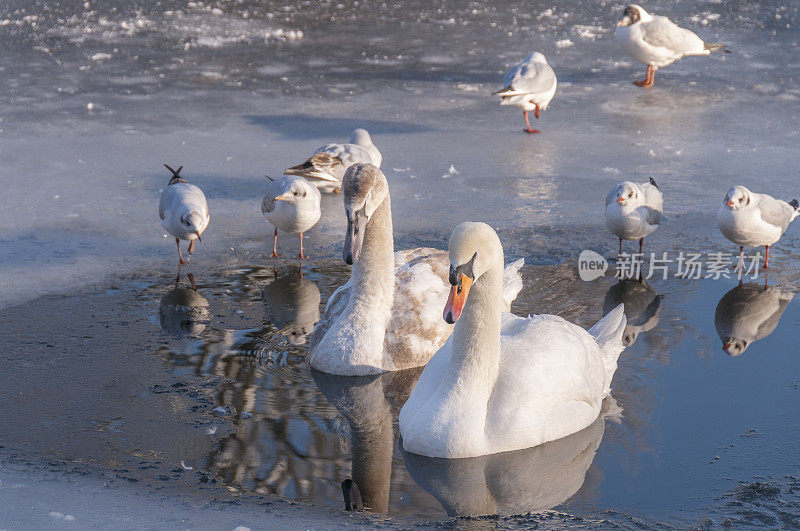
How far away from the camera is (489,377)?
4918 millimetres

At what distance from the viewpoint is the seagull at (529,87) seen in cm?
1119

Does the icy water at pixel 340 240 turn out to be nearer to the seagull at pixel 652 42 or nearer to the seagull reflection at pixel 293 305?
the seagull reflection at pixel 293 305

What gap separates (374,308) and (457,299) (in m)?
1.42

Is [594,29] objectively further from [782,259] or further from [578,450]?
[578,450]

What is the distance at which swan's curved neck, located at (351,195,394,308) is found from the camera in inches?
238

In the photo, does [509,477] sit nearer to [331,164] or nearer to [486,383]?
[486,383]

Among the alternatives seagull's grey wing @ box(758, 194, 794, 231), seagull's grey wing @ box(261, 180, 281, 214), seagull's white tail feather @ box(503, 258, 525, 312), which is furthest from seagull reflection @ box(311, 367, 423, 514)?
seagull's grey wing @ box(758, 194, 794, 231)

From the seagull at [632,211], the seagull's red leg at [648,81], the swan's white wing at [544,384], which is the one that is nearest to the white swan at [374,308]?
the swan's white wing at [544,384]

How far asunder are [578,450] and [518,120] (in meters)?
7.51

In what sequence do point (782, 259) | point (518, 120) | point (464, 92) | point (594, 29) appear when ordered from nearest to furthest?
point (782, 259)
point (518, 120)
point (464, 92)
point (594, 29)

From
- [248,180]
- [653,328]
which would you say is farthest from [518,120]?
[653,328]

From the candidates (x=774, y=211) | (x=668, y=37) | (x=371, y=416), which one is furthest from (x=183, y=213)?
(x=668, y=37)

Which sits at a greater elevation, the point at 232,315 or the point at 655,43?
the point at 655,43

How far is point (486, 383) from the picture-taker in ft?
16.1
